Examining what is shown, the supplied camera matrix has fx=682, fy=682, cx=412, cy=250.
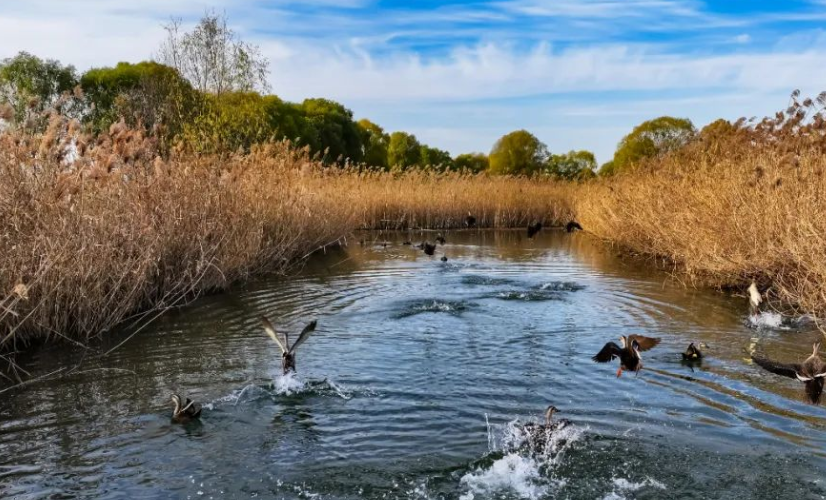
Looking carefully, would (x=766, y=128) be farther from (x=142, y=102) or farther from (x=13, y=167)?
(x=142, y=102)

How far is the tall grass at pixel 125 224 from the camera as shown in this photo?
24.3ft

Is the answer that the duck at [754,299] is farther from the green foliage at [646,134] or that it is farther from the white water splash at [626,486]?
the green foliage at [646,134]

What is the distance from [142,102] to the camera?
2894 centimetres

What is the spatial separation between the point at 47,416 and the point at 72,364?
1.62 m

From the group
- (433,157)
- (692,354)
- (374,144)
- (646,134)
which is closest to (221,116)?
(692,354)

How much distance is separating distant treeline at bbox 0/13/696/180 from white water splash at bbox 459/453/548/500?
237 inches

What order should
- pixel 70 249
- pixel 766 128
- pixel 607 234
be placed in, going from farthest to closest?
pixel 607 234, pixel 766 128, pixel 70 249

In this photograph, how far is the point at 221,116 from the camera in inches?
858

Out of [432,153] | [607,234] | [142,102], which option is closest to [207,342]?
[607,234]

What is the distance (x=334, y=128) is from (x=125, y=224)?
45.4 meters

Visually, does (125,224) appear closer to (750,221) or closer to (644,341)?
(644,341)

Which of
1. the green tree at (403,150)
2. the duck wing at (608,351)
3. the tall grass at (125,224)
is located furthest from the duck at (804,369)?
→ the green tree at (403,150)

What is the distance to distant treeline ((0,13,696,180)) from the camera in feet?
53.1

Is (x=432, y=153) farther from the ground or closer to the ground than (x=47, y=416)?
farther from the ground
